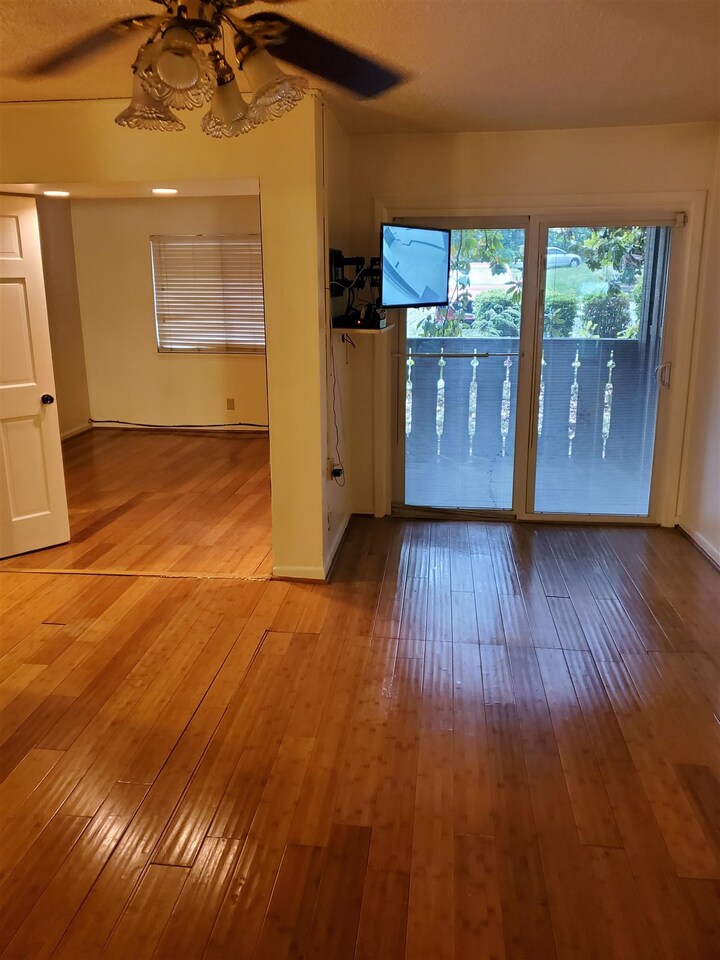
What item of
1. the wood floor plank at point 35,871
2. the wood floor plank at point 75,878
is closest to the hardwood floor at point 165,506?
the wood floor plank at point 75,878

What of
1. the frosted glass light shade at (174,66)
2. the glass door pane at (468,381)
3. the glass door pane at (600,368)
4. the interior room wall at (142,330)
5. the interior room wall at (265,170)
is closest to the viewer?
the frosted glass light shade at (174,66)

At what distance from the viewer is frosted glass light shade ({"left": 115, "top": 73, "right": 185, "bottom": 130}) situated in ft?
6.94

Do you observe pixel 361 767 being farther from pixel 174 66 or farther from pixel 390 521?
pixel 390 521

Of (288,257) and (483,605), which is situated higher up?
(288,257)

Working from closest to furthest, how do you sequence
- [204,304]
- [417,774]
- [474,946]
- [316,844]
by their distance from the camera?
[474,946], [316,844], [417,774], [204,304]

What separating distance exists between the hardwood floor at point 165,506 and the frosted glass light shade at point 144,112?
2.45 m

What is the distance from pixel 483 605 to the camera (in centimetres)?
366

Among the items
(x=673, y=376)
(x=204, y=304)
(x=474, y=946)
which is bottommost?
(x=474, y=946)

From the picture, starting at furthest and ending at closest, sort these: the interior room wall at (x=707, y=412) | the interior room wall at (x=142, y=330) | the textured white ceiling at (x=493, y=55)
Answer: the interior room wall at (x=142, y=330), the interior room wall at (x=707, y=412), the textured white ceiling at (x=493, y=55)

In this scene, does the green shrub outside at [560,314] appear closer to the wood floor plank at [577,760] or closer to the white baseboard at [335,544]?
the white baseboard at [335,544]

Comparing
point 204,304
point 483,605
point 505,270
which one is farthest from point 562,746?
point 204,304

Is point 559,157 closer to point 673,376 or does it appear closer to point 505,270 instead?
point 505,270

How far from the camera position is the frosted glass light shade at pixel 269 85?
218cm

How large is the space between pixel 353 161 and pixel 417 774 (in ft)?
11.8
